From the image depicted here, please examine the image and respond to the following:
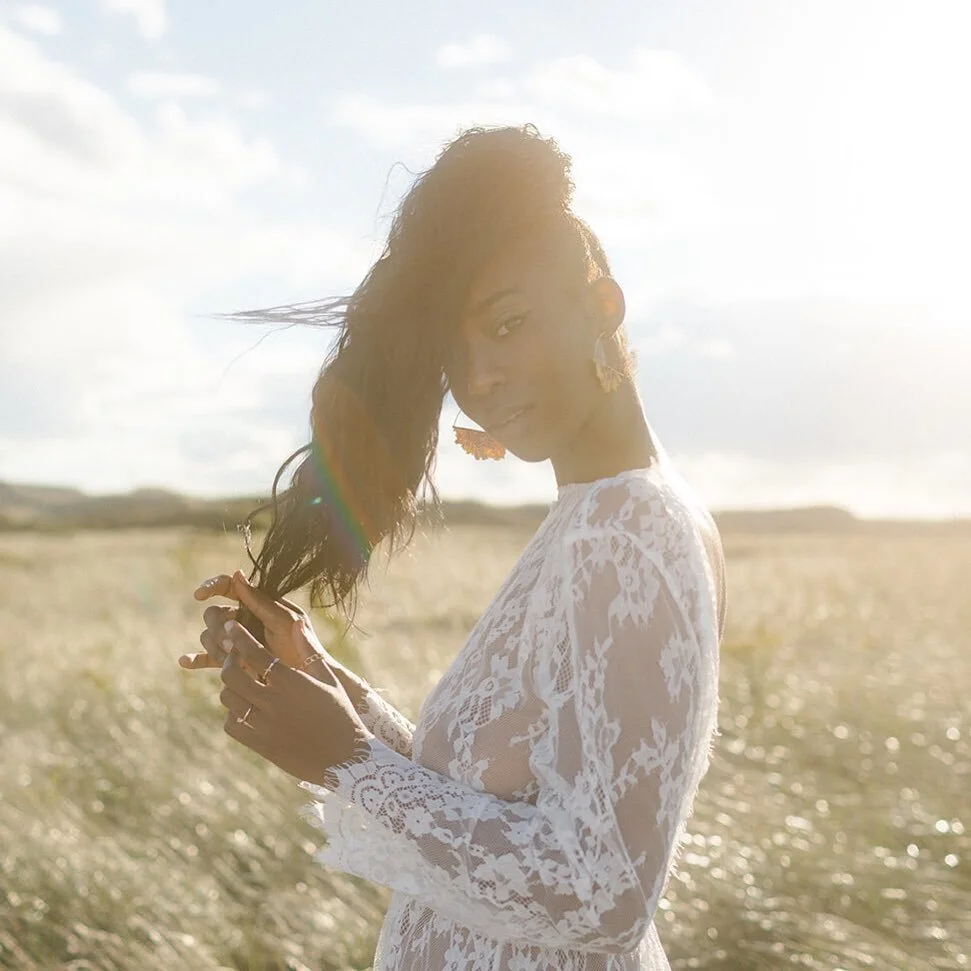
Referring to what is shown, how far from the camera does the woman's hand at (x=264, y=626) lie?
1541mm

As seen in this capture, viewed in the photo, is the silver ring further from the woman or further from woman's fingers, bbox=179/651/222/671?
woman's fingers, bbox=179/651/222/671

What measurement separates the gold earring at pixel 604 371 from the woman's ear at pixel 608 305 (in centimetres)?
2

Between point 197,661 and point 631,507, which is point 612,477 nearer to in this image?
point 631,507

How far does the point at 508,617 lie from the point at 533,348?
351mm

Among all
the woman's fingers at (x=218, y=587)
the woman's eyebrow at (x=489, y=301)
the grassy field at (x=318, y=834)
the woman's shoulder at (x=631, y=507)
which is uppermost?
the woman's eyebrow at (x=489, y=301)

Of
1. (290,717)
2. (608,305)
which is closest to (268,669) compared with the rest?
(290,717)

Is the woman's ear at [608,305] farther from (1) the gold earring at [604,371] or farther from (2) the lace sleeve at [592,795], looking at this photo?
(2) the lace sleeve at [592,795]

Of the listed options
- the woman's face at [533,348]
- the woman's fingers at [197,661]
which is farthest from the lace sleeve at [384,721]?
the woman's face at [533,348]

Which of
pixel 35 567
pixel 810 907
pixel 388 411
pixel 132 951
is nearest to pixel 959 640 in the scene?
pixel 810 907

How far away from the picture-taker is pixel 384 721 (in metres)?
1.88

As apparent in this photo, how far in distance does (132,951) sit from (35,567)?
56.9 ft

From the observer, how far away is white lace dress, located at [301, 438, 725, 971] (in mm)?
1271

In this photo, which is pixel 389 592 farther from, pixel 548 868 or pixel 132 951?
pixel 548 868

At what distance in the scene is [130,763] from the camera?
5.15m
